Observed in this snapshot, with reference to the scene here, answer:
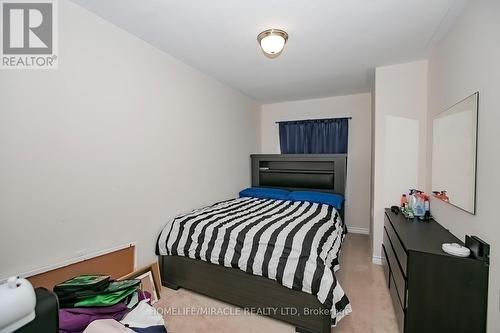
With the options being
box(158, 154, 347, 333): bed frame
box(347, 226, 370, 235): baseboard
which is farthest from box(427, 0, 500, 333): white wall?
box(347, 226, 370, 235): baseboard

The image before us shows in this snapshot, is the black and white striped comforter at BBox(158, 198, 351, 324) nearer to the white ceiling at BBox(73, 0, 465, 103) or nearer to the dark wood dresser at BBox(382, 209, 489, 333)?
the dark wood dresser at BBox(382, 209, 489, 333)

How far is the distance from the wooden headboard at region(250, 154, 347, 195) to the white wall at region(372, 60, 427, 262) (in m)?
0.97

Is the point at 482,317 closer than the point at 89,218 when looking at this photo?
Yes

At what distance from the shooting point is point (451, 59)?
1975mm

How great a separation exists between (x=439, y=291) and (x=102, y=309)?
212cm

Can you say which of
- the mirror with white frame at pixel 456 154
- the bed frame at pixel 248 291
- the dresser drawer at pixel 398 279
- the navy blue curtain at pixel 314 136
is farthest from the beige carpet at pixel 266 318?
the navy blue curtain at pixel 314 136

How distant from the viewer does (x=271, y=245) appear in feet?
6.32

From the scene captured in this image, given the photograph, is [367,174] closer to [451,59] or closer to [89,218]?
[451,59]

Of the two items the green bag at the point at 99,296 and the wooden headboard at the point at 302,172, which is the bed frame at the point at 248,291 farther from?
the wooden headboard at the point at 302,172

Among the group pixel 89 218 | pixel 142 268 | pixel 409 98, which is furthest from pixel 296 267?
pixel 409 98

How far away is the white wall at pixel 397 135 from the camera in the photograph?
2656 millimetres

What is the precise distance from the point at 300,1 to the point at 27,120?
2065 mm

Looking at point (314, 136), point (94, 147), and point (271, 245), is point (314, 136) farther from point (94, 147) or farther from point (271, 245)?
point (94, 147)

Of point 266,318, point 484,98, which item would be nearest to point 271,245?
point 266,318
